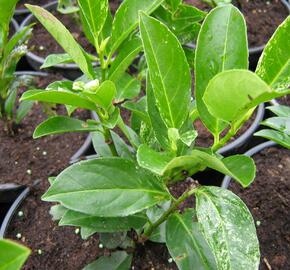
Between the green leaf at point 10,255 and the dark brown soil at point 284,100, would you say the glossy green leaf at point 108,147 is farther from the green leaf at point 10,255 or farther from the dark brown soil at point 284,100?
the dark brown soil at point 284,100

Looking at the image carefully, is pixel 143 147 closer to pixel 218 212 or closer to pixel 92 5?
pixel 218 212

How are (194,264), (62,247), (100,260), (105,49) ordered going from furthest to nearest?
(62,247) → (100,260) → (105,49) → (194,264)

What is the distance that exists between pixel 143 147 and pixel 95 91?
0.40ft

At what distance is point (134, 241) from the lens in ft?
3.80

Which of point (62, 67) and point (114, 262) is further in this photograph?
point (62, 67)

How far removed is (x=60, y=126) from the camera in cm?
90

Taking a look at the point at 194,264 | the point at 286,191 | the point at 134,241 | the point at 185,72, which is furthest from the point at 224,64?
the point at 286,191

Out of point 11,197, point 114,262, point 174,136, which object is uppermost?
point 174,136

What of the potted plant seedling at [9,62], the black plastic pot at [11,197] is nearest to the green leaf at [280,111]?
the potted plant seedling at [9,62]

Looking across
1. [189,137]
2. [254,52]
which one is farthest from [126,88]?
[254,52]

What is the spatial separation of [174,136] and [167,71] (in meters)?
0.11

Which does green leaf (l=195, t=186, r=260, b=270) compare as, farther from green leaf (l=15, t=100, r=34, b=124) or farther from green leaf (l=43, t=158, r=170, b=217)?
green leaf (l=15, t=100, r=34, b=124)

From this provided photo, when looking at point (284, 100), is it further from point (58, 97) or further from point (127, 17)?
point (58, 97)

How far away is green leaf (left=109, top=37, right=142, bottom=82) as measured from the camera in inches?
35.4
